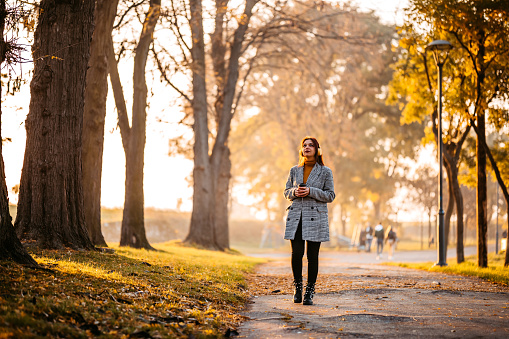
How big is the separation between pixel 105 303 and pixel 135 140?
1275 cm

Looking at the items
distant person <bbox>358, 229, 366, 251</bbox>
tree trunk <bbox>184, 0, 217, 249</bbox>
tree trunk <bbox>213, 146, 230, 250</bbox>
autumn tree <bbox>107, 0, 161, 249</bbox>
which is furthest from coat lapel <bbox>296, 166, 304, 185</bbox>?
distant person <bbox>358, 229, 366, 251</bbox>

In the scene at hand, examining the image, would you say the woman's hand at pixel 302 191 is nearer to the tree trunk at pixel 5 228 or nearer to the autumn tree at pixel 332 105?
the tree trunk at pixel 5 228

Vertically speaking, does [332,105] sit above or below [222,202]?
above

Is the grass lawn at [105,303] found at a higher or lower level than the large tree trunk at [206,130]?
lower

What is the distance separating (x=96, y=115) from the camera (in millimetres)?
13938

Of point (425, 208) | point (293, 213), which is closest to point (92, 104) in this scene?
point (293, 213)

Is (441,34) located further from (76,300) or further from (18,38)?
(76,300)

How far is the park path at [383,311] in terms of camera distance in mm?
5988

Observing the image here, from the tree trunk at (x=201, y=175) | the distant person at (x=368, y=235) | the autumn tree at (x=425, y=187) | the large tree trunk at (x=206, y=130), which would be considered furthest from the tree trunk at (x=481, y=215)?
the autumn tree at (x=425, y=187)

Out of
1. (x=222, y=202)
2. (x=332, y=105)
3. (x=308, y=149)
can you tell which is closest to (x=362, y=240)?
(x=332, y=105)

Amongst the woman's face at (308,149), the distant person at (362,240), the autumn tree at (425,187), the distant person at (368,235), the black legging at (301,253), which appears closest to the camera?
the black legging at (301,253)

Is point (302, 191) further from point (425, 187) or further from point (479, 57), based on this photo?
point (425, 187)

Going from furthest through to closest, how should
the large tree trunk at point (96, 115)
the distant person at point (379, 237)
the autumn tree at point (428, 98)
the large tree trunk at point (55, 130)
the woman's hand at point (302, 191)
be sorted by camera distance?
the distant person at point (379, 237) → the autumn tree at point (428, 98) → the large tree trunk at point (96, 115) → the large tree trunk at point (55, 130) → the woman's hand at point (302, 191)

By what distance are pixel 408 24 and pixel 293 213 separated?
10.8m
